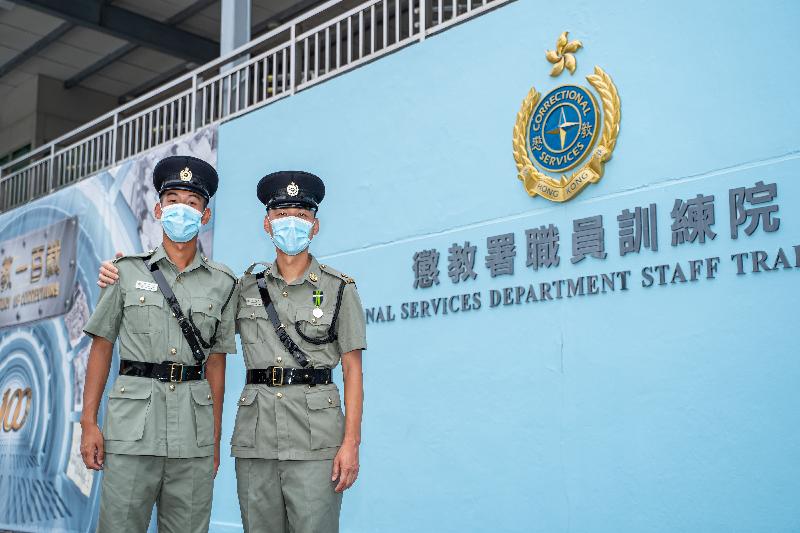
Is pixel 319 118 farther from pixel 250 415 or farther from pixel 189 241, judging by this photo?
pixel 250 415

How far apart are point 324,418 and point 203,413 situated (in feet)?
1.34

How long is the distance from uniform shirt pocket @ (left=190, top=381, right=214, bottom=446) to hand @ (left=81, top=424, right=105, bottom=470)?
29 centimetres

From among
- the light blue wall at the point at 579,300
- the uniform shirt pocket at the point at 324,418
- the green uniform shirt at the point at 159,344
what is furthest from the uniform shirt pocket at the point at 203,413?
the light blue wall at the point at 579,300

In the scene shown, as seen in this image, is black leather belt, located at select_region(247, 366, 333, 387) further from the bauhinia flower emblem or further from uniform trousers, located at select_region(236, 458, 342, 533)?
the bauhinia flower emblem

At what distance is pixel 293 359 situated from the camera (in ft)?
9.46

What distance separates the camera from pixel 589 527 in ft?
14.3

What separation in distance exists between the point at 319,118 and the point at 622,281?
2724mm

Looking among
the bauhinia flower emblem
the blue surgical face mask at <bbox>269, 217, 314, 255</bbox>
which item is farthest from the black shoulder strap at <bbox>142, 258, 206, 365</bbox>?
the bauhinia flower emblem

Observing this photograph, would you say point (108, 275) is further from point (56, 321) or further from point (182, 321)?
point (56, 321)

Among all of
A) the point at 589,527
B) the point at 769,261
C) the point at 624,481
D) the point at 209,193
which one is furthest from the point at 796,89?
the point at 209,193

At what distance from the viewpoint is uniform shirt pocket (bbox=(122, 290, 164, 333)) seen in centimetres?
295

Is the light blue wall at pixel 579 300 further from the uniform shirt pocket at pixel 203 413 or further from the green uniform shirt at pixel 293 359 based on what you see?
the uniform shirt pocket at pixel 203 413

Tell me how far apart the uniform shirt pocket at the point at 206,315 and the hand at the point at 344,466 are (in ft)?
1.91

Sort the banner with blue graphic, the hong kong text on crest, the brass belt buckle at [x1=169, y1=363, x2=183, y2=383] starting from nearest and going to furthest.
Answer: the brass belt buckle at [x1=169, y1=363, x2=183, y2=383]
the hong kong text on crest
the banner with blue graphic
